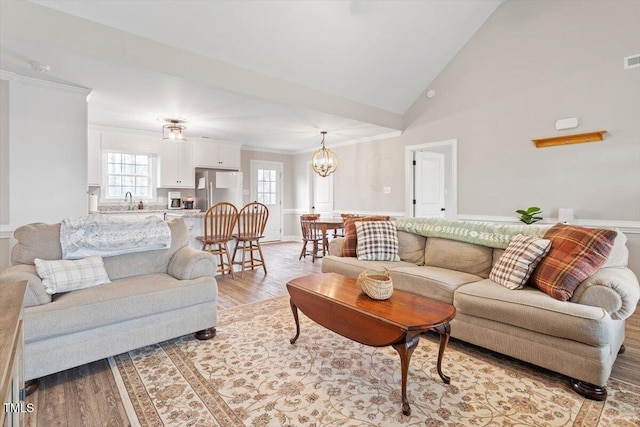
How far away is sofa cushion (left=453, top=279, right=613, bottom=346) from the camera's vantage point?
1.77m

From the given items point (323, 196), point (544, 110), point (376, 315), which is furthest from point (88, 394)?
point (323, 196)

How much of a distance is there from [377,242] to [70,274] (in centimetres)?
259

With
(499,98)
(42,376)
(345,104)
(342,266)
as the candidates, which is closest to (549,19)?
(499,98)

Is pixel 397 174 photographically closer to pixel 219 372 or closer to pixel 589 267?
pixel 589 267

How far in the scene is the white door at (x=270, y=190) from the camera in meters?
7.87

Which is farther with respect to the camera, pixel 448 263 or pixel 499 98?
pixel 499 98

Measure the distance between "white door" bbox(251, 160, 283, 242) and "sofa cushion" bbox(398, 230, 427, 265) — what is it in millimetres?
5002

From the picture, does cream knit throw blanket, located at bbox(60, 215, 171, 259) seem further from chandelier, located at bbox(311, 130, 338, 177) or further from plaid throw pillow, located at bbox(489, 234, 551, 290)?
chandelier, located at bbox(311, 130, 338, 177)

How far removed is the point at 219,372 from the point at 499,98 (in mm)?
4963

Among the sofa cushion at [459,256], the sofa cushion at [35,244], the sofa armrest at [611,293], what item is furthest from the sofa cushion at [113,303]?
the sofa armrest at [611,293]

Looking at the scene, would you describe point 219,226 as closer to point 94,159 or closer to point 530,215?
point 94,159

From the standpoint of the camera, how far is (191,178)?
645 centimetres

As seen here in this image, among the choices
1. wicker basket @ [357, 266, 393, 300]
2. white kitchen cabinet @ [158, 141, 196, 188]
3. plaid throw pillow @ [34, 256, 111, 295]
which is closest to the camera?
wicker basket @ [357, 266, 393, 300]

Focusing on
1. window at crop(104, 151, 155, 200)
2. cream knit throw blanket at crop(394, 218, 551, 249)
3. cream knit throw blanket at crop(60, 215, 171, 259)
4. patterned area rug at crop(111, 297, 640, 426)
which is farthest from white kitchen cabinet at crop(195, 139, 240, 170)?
patterned area rug at crop(111, 297, 640, 426)
